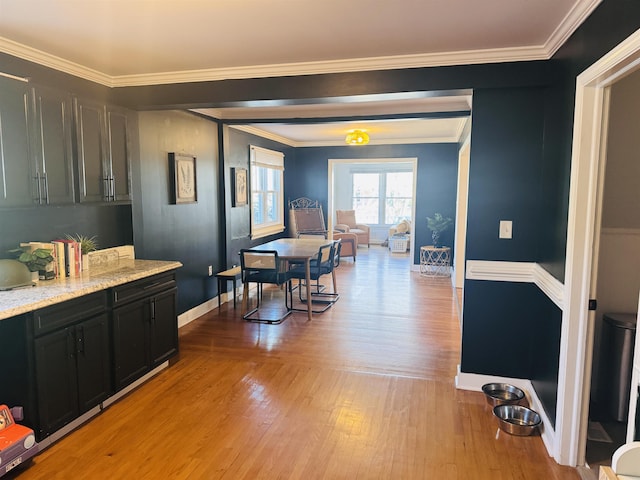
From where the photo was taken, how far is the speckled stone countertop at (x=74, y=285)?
7.50 feet

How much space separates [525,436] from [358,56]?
269 centimetres

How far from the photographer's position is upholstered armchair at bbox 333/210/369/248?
10.9 metres

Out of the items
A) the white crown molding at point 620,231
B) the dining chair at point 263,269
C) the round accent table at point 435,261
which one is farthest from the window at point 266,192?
the white crown molding at point 620,231

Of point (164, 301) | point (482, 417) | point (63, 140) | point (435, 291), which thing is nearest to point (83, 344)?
point (164, 301)

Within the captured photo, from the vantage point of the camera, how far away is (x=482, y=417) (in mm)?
2865

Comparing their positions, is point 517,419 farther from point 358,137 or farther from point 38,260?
point 358,137

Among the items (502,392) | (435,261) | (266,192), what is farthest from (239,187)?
(502,392)

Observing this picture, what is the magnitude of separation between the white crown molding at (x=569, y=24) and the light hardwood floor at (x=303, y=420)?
2.37m

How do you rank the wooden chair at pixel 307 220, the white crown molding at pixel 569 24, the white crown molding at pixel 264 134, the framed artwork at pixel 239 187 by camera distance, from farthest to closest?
the wooden chair at pixel 307 220 → the white crown molding at pixel 264 134 → the framed artwork at pixel 239 187 → the white crown molding at pixel 569 24

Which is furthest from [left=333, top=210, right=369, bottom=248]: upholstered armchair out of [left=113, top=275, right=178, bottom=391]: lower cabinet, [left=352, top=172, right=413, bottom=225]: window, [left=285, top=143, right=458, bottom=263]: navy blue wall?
[left=113, top=275, right=178, bottom=391]: lower cabinet

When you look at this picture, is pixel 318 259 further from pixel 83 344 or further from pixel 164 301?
pixel 83 344

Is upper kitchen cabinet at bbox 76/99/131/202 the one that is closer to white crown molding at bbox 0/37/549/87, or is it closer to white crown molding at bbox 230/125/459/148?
white crown molding at bbox 0/37/549/87

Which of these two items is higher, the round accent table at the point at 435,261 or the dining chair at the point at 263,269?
the dining chair at the point at 263,269

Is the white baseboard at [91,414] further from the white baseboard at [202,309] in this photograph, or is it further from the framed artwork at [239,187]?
the framed artwork at [239,187]
